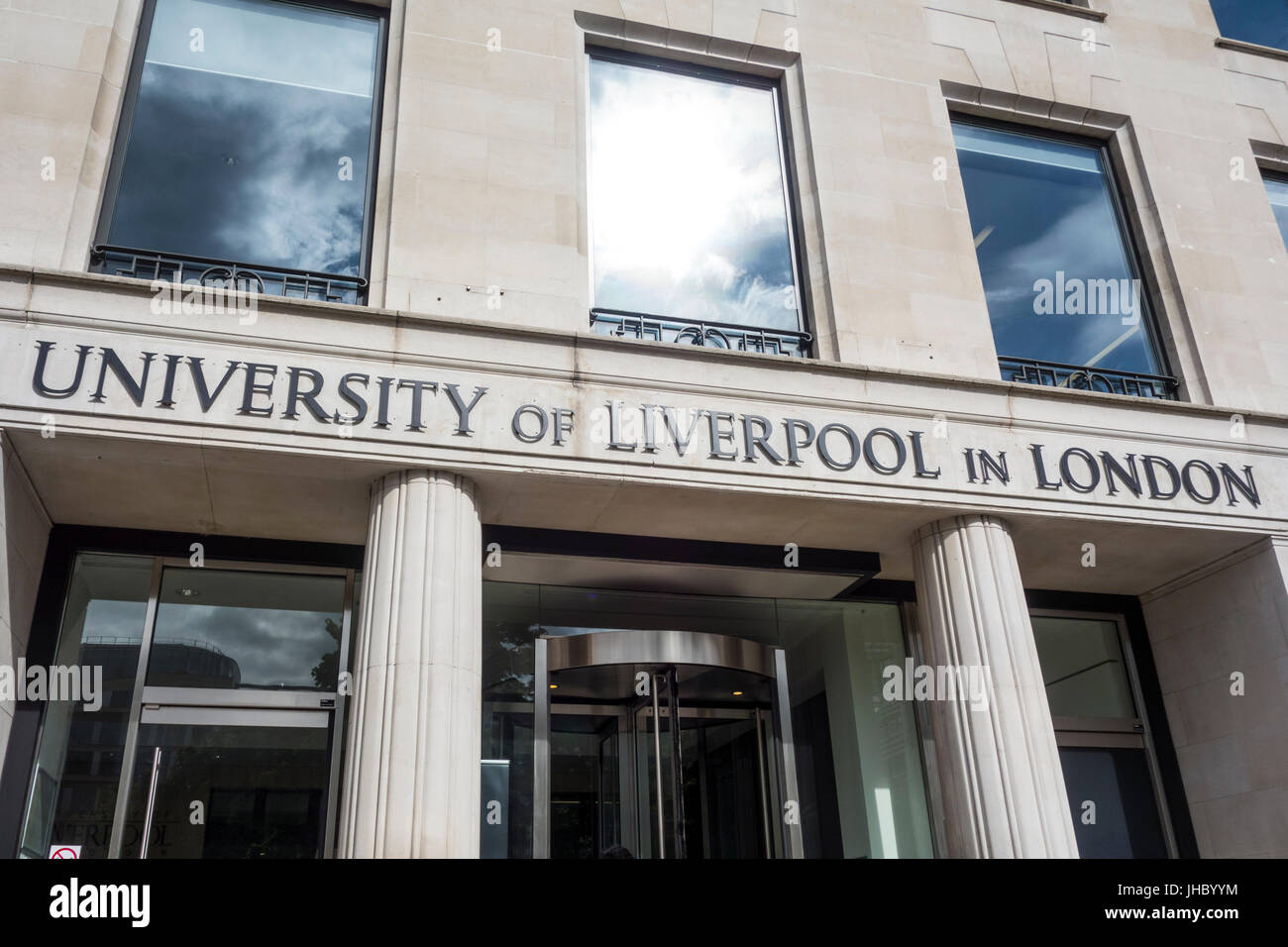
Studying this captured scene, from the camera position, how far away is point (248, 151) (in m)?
10.0

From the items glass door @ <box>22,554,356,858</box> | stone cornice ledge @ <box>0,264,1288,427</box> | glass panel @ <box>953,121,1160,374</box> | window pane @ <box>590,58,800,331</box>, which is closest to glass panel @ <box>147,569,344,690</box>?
glass door @ <box>22,554,356,858</box>

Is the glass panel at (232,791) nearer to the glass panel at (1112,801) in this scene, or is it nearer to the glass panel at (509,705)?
the glass panel at (509,705)

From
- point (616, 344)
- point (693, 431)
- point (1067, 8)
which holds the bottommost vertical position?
point (693, 431)

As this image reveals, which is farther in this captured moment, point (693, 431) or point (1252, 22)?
point (1252, 22)

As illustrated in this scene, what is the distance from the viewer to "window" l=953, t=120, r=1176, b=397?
1177 cm

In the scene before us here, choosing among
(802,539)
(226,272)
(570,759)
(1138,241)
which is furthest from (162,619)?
(1138,241)

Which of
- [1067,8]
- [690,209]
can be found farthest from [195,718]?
[1067,8]

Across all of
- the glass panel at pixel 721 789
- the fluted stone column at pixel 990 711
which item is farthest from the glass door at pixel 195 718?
the fluted stone column at pixel 990 711

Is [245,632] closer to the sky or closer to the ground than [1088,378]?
closer to the ground

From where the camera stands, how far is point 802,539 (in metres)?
10.6

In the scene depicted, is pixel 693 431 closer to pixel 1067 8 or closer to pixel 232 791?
pixel 232 791

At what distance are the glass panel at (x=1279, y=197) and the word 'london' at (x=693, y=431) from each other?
4.81m

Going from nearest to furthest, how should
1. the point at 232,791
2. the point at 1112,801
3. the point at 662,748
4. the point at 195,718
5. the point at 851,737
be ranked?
1. the point at 232,791
2. the point at 195,718
3. the point at 662,748
4. the point at 851,737
5. the point at 1112,801

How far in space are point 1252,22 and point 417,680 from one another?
51.1ft
